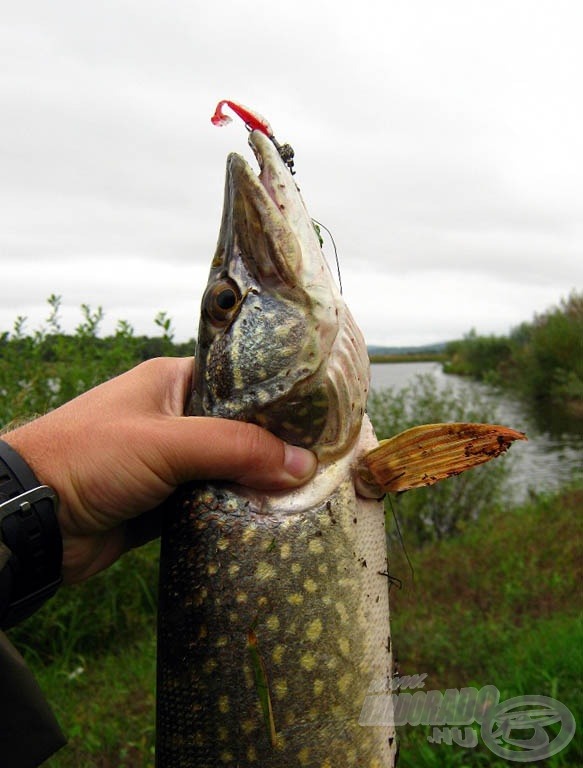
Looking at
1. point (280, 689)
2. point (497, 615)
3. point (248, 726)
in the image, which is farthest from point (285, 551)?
point (497, 615)

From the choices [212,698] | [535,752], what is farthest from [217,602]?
[535,752]

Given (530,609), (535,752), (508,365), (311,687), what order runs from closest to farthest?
1. (311,687)
2. (535,752)
3. (530,609)
4. (508,365)

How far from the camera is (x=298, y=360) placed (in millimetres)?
2045

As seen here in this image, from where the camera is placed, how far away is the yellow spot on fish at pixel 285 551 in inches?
77.9

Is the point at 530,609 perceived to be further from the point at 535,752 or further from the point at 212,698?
the point at 212,698

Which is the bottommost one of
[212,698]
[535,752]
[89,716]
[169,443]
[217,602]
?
[89,716]

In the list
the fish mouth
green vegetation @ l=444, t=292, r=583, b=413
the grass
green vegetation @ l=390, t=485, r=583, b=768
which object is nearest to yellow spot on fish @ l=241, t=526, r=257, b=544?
the fish mouth

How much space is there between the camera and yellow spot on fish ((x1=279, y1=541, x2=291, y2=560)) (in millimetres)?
1979

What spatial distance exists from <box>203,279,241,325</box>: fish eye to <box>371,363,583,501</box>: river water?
6701mm

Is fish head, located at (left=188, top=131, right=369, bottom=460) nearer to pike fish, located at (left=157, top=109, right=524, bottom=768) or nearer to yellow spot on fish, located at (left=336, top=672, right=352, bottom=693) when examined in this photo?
pike fish, located at (left=157, top=109, right=524, bottom=768)

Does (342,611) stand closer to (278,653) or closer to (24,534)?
(278,653)

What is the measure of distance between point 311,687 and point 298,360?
945 millimetres

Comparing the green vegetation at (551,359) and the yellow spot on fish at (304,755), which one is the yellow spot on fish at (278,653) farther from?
the green vegetation at (551,359)

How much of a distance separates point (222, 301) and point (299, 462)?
0.56 metres
